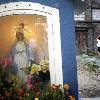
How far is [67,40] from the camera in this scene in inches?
298

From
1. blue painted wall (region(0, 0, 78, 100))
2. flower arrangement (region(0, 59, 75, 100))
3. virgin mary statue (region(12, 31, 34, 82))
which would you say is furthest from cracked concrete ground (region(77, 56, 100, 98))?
virgin mary statue (region(12, 31, 34, 82))

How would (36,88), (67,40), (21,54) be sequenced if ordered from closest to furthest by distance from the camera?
(36,88) < (67,40) < (21,54)

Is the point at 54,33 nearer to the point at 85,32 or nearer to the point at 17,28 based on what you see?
the point at 17,28

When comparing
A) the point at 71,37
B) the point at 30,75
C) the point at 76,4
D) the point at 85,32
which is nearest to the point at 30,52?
the point at 30,75

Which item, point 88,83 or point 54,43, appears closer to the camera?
point 54,43

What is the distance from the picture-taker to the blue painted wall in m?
7.54

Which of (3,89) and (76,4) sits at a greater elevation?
(76,4)

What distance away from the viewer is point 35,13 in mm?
7434

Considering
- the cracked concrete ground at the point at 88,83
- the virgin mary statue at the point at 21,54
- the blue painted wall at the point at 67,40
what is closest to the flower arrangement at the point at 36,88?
the virgin mary statue at the point at 21,54

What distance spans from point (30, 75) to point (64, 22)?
146 cm

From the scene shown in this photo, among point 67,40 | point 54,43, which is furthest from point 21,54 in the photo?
point 67,40

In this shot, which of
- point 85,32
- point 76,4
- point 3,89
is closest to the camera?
point 3,89

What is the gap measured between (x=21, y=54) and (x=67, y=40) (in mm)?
1126

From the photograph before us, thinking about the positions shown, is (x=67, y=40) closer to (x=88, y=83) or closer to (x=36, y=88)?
(x=36, y=88)
